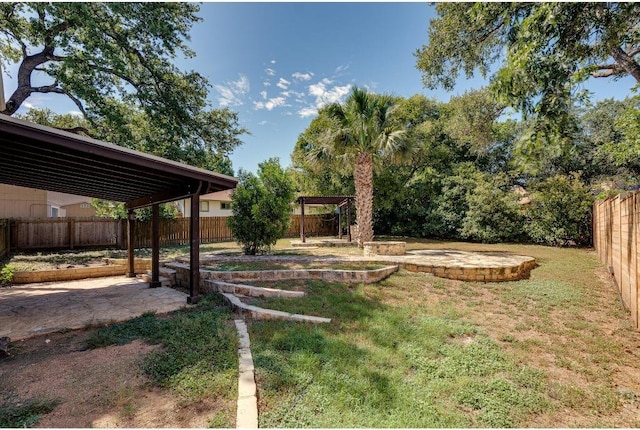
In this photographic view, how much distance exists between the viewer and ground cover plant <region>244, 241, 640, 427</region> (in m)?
2.48

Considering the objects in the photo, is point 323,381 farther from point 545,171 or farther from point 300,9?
point 545,171

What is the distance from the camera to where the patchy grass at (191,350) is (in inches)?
99.7

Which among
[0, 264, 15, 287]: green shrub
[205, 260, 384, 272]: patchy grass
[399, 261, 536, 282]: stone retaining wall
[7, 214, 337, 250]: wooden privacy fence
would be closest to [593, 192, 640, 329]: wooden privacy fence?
[399, 261, 536, 282]: stone retaining wall

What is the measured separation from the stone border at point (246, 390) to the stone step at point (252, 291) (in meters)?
1.85

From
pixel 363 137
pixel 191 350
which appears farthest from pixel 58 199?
pixel 191 350

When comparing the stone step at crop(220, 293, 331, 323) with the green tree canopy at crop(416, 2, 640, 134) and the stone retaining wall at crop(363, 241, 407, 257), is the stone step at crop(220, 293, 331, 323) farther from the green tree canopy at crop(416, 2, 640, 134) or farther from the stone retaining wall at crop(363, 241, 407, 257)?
the stone retaining wall at crop(363, 241, 407, 257)

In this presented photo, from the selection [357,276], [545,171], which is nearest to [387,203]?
[545,171]

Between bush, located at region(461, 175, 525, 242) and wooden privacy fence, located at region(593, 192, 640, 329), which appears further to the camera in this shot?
bush, located at region(461, 175, 525, 242)

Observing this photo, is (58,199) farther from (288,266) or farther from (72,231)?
(288,266)

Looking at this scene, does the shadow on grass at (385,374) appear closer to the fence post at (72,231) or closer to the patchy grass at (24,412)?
the patchy grass at (24,412)

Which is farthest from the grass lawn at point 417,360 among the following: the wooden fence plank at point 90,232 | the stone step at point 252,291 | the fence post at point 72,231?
the fence post at point 72,231

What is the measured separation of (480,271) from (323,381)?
5.69 metres

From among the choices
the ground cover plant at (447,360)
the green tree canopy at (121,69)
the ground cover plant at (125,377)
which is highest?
the green tree canopy at (121,69)

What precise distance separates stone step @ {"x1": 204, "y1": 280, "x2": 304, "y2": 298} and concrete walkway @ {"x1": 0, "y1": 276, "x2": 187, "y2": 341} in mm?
740
